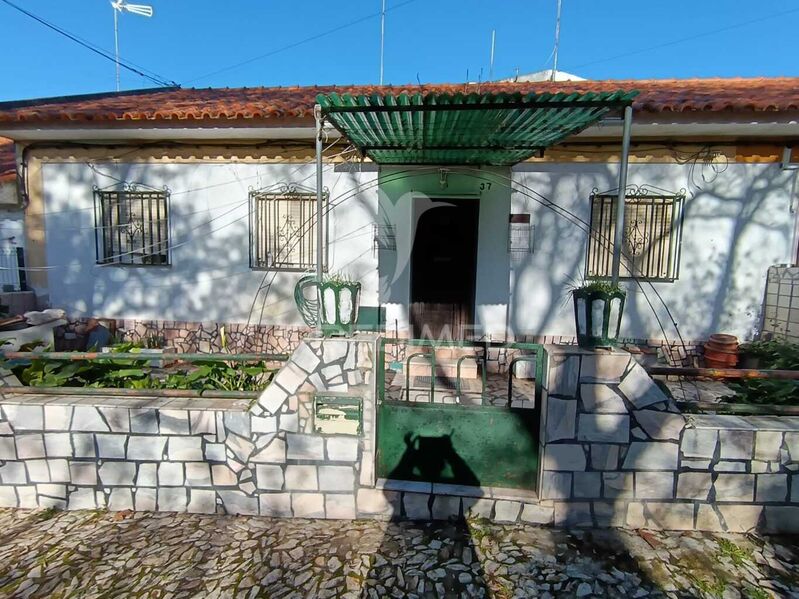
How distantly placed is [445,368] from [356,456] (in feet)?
7.92

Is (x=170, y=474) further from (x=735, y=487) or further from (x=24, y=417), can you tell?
(x=735, y=487)

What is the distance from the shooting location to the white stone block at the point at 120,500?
2887mm

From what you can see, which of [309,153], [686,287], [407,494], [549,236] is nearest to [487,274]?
[549,236]

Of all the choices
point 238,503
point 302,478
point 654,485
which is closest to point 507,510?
point 654,485

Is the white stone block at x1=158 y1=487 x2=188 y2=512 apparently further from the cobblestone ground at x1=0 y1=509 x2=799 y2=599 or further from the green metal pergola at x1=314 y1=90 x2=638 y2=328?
the green metal pergola at x1=314 y1=90 x2=638 y2=328

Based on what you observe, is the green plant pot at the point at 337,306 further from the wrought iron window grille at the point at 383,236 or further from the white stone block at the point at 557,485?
the wrought iron window grille at the point at 383,236

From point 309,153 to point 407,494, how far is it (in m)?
4.64

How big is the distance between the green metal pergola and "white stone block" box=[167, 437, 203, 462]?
60.5 inches

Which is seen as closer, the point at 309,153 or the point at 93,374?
the point at 93,374

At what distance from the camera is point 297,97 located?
6105mm

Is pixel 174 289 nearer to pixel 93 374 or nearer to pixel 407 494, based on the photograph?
pixel 93 374

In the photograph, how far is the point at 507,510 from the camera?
2.71m

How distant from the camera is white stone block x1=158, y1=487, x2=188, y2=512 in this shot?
286cm

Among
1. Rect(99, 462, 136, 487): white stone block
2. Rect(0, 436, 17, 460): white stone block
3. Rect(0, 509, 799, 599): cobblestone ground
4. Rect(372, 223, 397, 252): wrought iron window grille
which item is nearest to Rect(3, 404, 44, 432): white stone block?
Rect(0, 436, 17, 460): white stone block
